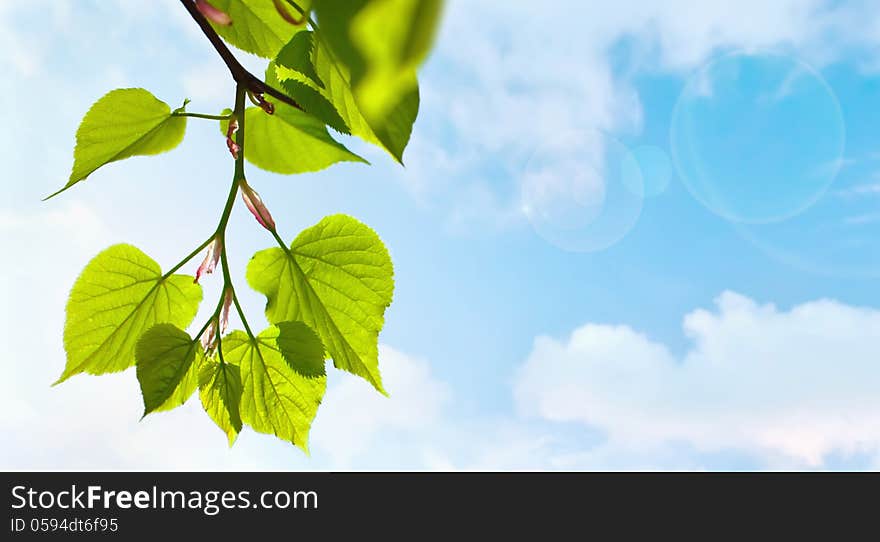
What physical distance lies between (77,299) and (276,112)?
15 centimetres

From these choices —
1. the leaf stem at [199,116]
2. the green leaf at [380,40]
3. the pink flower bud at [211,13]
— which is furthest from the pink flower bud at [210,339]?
the green leaf at [380,40]

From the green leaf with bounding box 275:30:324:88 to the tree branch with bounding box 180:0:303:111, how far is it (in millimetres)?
16

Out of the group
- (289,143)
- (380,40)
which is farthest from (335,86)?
(380,40)

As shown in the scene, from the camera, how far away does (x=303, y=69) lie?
31 centimetres

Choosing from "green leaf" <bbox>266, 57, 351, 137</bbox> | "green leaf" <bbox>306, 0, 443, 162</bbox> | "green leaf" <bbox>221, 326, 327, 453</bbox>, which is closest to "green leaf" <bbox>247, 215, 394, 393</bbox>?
"green leaf" <bbox>221, 326, 327, 453</bbox>

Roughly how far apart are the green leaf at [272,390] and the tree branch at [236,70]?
0.13 meters

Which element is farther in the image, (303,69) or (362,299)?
(362,299)

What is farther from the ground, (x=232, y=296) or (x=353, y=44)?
(x=232, y=296)

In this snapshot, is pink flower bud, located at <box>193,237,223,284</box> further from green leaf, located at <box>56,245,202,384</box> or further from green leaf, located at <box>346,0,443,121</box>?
green leaf, located at <box>346,0,443,121</box>

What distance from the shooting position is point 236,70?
0.34 metres

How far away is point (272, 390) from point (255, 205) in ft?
0.36

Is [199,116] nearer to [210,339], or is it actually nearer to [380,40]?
[210,339]

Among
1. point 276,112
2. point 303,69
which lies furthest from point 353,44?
point 276,112

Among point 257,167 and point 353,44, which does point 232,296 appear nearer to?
point 257,167
